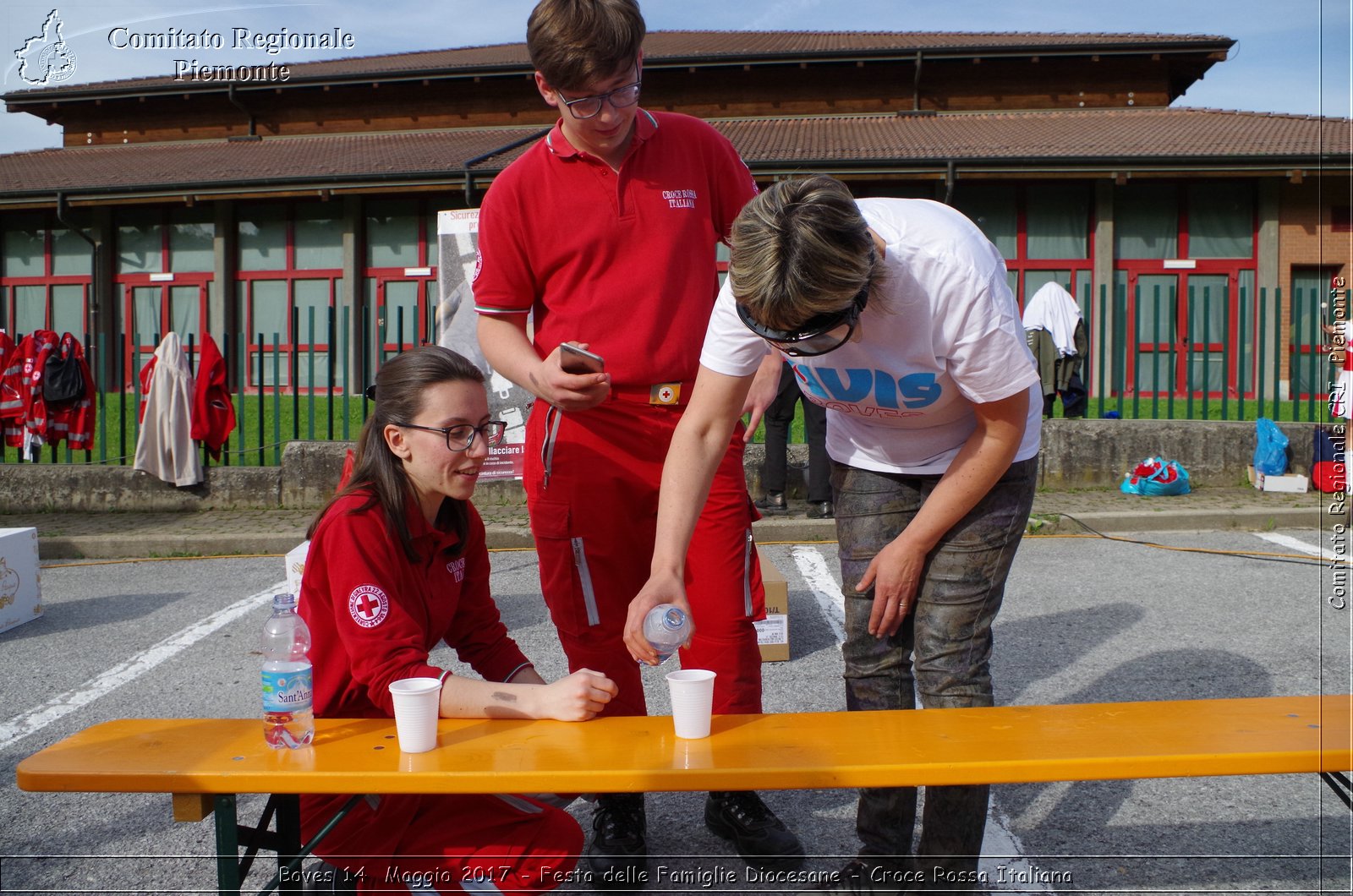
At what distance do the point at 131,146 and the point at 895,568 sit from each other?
1050 inches

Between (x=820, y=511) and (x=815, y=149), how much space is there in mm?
12233

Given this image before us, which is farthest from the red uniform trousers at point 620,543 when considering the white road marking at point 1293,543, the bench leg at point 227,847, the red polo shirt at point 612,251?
the white road marking at point 1293,543

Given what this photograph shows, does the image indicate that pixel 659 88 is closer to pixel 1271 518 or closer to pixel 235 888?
pixel 1271 518

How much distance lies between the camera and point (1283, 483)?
9.03 meters

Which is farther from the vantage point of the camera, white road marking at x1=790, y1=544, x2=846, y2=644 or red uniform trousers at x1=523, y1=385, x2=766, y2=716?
white road marking at x1=790, y1=544, x2=846, y2=644

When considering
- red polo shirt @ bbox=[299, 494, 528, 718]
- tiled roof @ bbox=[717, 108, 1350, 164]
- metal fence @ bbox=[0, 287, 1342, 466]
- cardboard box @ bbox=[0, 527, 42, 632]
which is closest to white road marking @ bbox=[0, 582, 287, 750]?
cardboard box @ bbox=[0, 527, 42, 632]

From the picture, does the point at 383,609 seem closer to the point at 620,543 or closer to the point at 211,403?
the point at 620,543

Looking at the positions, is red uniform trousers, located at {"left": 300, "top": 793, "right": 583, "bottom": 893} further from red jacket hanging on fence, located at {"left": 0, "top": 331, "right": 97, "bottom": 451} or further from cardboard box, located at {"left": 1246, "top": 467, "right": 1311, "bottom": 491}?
red jacket hanging on fence, located at {"left": 0, "top": 331, "right": 97, "bottom": 451}

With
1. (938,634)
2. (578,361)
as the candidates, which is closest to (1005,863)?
(938,634)

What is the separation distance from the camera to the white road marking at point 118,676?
13.4 feet

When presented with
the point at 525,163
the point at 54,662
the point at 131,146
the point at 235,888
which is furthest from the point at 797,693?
the point at 131,146

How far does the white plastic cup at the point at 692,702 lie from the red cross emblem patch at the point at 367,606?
0.65 metres

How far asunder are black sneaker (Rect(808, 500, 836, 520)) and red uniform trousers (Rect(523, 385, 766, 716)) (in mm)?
5149

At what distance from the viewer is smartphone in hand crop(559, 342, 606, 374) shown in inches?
104
